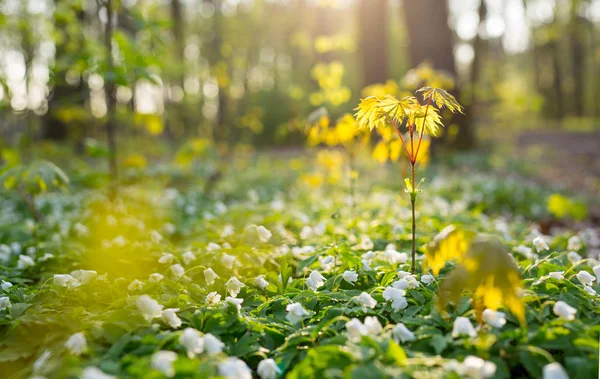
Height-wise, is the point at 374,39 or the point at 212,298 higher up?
the point at 374,39

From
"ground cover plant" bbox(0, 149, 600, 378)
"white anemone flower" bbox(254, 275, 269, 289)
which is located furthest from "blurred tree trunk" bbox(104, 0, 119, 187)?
"white anemone flower" bbox(254, 275, 269, 289)

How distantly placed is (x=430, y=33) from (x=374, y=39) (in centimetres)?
164

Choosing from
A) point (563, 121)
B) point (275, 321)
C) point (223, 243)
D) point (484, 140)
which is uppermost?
point (563, 121)

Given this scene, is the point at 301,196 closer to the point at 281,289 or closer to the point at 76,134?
the point at 281,289

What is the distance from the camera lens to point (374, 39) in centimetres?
1145

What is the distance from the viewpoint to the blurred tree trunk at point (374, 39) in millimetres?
11250

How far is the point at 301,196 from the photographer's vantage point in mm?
6332

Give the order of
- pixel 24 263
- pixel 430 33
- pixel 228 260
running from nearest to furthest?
pixel 228 260 < pixel 24 263 < pixel 430 33

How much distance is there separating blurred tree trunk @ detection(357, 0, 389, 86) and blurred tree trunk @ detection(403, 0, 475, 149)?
104 cm

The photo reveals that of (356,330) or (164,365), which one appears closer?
(164,365)

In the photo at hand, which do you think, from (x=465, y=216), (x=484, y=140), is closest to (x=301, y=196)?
(x=465, y=216)

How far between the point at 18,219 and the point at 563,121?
30059 millimetres

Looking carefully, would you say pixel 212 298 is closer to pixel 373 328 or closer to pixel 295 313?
pixel 295 313

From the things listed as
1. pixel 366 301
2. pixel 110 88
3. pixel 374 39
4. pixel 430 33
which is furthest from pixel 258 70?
pixel 366 301
